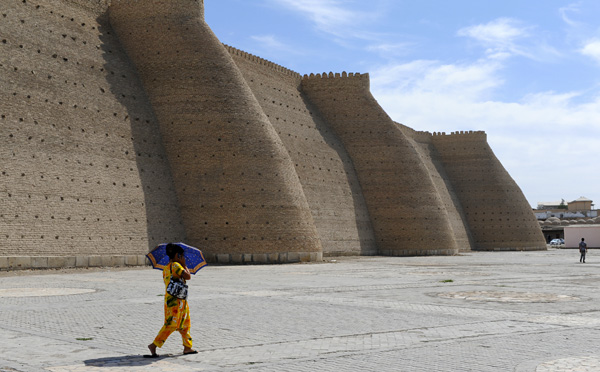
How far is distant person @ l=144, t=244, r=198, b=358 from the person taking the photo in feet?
21.8

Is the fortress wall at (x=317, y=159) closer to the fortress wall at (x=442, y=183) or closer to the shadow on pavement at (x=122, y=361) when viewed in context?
the fortress wall at (x=442, y=183)

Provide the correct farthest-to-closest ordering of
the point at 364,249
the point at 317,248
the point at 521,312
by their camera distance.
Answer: the point at 364,249
the point at 317,248
the point at 521,312

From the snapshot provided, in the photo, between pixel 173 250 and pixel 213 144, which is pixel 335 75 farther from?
pixel 173 250

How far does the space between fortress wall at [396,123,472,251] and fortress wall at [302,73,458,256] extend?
29.5 ft

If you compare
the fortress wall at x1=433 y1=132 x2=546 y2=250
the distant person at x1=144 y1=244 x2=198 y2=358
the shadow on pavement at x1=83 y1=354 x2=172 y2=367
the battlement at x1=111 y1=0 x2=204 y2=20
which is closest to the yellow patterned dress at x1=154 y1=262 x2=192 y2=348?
the distant person at x1=144 y1=244 x2=198 y2=358

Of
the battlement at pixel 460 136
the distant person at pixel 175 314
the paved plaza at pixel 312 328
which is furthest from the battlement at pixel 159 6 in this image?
the battlement at pixel 460 136

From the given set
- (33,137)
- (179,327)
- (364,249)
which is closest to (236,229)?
(33,137)

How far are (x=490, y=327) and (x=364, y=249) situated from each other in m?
30.7

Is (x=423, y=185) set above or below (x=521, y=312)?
above

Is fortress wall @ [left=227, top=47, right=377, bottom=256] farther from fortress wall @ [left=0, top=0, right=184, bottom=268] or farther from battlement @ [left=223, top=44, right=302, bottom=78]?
fortress wall @ [left=0, top=0, right=184, bottom=268]

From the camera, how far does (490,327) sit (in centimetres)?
841

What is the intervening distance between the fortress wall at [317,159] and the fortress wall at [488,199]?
50.5 feet

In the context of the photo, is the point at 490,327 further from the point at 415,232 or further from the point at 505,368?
the point at 415,232

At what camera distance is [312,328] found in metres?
8.43
